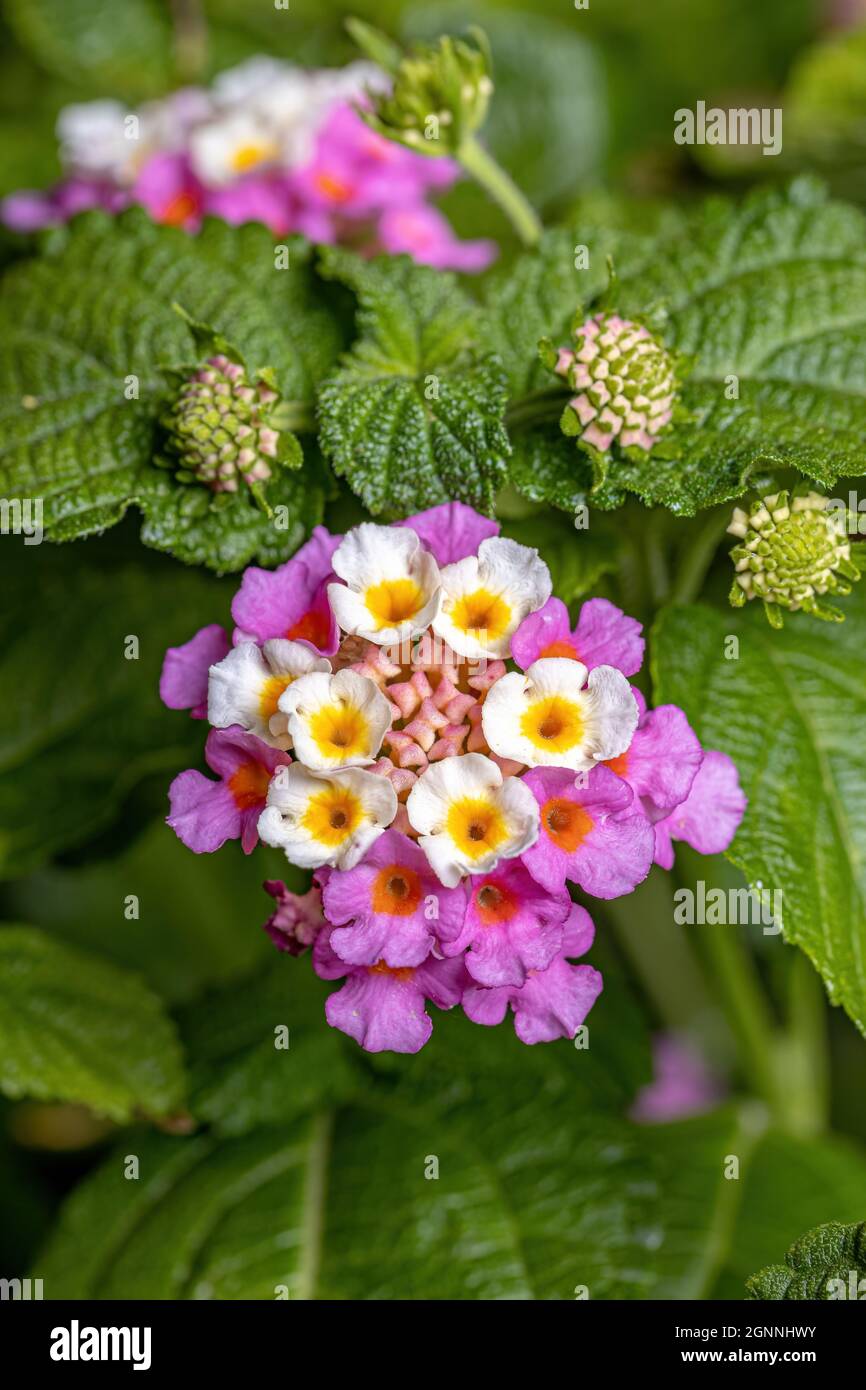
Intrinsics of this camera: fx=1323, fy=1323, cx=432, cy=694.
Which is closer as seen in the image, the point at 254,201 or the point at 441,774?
the point at 441,774

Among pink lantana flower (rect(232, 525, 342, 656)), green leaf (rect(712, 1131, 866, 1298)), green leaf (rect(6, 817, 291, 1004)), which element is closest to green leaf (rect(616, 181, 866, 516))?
pink lantana flower (rect(232, 525, 342, 656))

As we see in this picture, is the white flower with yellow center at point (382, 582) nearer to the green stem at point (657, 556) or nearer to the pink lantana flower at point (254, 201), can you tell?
the green stem at point (657, 556)

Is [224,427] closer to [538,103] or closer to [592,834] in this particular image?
[592,834]

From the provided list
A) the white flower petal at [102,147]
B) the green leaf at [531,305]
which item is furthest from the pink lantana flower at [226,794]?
the white flower petal at [102,147]

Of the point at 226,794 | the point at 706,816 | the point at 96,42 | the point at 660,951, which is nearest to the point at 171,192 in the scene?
the point at 96,42

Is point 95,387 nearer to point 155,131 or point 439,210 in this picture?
point 155,131

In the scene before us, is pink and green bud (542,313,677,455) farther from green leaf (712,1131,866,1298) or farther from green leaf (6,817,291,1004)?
green leaf (6,817,291,1004)
